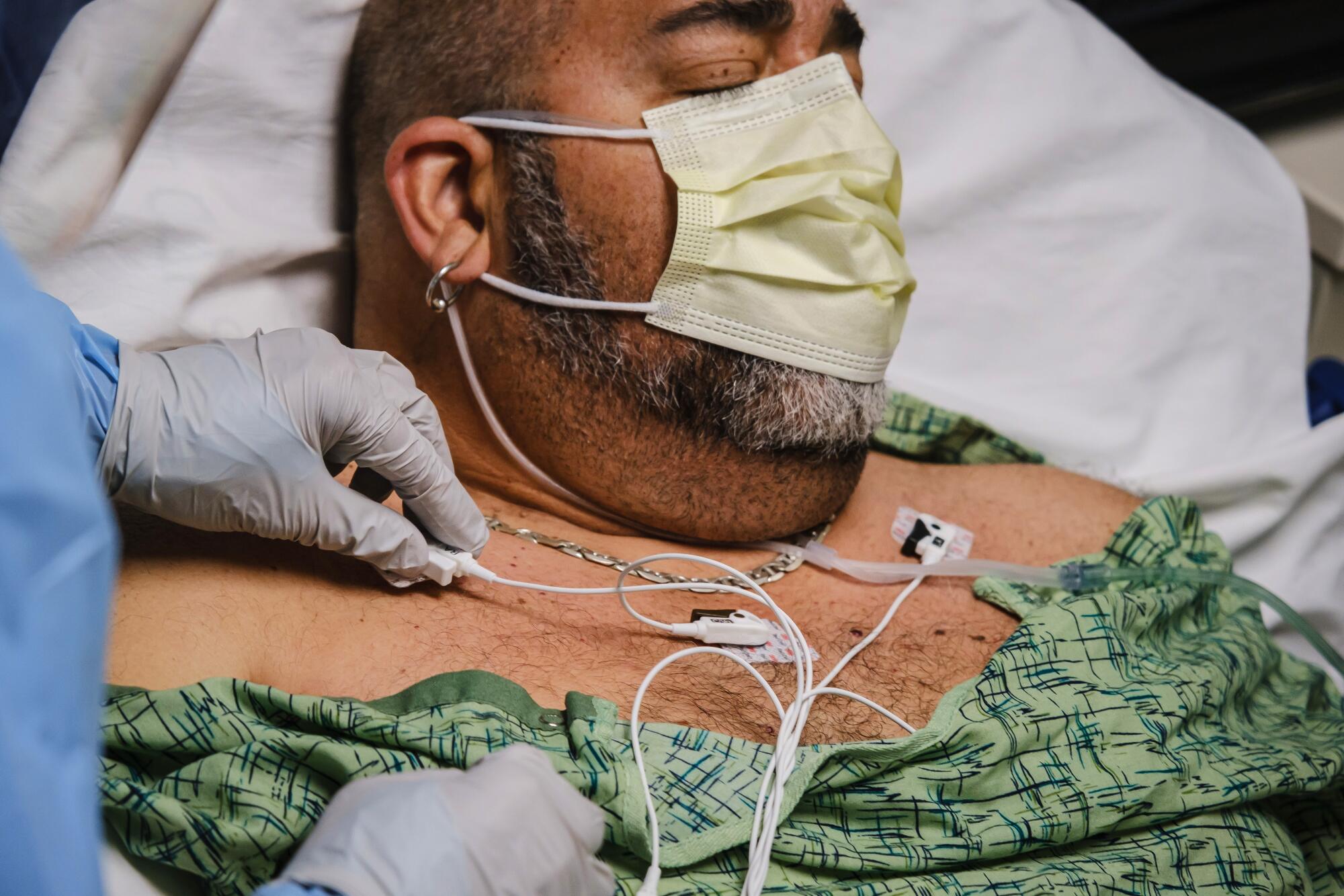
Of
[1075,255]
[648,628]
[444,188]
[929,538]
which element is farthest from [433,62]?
[1075,255]

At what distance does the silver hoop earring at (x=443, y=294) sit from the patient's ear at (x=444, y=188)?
0.04 ft

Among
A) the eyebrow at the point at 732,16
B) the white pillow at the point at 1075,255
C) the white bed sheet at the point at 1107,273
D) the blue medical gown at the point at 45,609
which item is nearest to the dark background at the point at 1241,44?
the white bed sheet at the point at 1107,273

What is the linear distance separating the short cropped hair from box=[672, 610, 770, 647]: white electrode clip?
70 centimetres

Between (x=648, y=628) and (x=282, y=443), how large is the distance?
0.49 metres

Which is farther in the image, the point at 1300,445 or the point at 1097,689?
the point at 1300,445

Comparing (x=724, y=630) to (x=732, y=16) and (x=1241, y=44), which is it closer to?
(x=732, y=16)

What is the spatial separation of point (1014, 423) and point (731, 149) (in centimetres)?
95

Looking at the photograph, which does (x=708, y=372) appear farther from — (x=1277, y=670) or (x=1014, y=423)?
(x=1277, y=670)

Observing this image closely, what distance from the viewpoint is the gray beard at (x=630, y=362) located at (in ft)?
4.41

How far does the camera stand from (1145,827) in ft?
4.02

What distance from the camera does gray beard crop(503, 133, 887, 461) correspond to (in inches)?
52.9

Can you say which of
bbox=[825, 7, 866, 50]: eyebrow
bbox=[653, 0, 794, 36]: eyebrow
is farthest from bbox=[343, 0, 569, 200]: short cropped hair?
bbox=[825, 7, 866, 50]: eyebrow

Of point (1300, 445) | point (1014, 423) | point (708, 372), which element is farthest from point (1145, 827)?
point (1300, 445)

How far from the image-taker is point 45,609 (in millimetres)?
652
